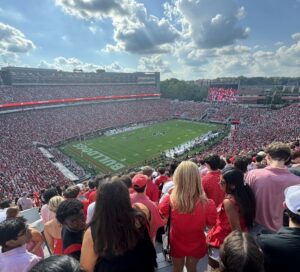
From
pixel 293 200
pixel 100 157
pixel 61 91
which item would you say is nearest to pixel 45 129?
pixel 100 157

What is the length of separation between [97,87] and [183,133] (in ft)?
122

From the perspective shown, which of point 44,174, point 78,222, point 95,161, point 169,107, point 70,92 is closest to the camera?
point 78,222

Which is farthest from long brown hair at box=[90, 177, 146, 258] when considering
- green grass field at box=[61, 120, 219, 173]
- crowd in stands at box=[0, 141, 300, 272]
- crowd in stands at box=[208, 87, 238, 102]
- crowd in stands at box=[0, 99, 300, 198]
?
crowd in stands at box=[208, 87, 238, 102]

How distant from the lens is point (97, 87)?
7581 centimetres

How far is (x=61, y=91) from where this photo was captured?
65.8m

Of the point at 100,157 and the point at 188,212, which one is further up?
the point at 188,212

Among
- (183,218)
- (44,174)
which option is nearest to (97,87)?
(44,174)

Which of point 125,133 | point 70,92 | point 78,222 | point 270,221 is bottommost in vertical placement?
point 125,133

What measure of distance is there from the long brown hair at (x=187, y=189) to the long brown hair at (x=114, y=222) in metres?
0.90

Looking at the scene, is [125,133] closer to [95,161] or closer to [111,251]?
[95,161]

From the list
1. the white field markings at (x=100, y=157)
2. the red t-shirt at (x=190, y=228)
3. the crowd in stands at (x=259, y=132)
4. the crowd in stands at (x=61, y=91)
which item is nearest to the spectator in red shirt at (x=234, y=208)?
the red t-shirt at (x=190, y=228)

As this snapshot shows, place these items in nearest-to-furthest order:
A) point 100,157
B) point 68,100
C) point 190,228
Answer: point 190,228 < point 100,157 < point 68,100

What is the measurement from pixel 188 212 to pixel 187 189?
333mm

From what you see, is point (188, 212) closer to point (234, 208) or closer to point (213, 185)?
point (234, 208)
